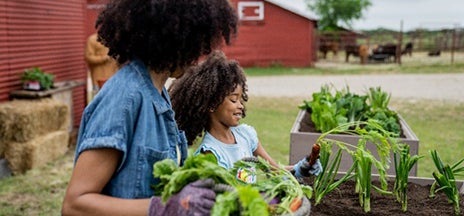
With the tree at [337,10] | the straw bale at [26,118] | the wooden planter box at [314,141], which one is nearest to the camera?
the wooden planter box at [314,141]

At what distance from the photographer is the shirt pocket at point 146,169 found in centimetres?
175

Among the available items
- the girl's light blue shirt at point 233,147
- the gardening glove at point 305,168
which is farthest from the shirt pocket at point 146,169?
the girl's light blue shirt at point 233,147

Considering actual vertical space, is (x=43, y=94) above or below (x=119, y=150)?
below

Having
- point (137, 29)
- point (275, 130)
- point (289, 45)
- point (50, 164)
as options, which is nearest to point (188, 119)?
point (137, 29)

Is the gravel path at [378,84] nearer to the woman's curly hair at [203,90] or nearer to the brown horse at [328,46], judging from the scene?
the brown horse at [328,46]

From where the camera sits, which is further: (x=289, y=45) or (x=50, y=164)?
(x=289, y=45)

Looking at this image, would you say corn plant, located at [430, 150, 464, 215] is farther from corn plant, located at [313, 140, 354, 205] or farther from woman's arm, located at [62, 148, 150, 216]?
woman's arm, located at [62, 148, 150, 216]

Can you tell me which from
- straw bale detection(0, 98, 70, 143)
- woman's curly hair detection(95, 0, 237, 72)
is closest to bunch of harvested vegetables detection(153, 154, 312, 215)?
woman's curly hair detection(95, 0, 237, 72)

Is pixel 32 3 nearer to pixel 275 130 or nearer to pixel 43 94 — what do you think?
pixel 43 94

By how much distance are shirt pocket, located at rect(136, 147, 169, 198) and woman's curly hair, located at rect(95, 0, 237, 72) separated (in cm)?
26

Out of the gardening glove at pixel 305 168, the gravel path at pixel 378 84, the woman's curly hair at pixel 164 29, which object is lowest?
the gravel path at pixel 378 84

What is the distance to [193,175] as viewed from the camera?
165cm

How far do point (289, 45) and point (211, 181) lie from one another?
989 inches

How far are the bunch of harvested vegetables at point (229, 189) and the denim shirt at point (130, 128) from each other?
69 millimetres
